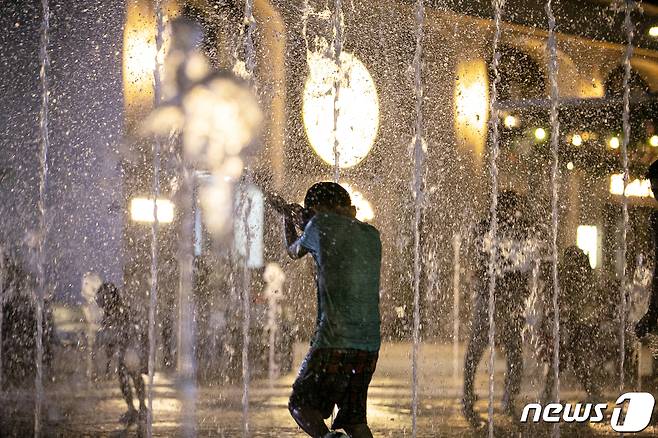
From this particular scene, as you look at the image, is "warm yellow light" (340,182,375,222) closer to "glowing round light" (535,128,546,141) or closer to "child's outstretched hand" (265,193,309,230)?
"glowing round light" (535,128,546,141)

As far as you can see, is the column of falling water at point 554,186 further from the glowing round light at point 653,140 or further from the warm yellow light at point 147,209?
the warm yellow light at point 147,209

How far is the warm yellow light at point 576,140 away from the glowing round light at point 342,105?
2.80 metres

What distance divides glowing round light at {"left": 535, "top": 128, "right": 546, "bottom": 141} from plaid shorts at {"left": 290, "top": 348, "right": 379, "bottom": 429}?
384 inches

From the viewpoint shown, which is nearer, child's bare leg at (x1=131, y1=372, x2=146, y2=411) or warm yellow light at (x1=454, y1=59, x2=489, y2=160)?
child's bare leg at (x1=131, y1=372, x2=146, y2=411)

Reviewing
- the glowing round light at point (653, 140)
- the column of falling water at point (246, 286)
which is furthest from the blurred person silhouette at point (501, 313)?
the glowing round light at point (653, 140)

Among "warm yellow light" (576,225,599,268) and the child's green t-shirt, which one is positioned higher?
the child's green t-shirt

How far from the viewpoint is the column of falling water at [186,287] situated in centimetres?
1156

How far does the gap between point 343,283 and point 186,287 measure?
934 centimetres

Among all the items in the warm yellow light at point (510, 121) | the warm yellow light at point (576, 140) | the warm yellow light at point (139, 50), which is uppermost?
the warm yellow light at point (139, 50)

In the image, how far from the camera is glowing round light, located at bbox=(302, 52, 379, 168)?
15258 mm

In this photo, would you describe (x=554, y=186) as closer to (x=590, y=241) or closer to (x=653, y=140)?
(x=590, y=241)

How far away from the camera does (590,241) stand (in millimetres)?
15484

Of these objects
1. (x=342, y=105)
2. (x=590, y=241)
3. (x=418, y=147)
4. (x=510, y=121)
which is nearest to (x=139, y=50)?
(x=342, y=105)

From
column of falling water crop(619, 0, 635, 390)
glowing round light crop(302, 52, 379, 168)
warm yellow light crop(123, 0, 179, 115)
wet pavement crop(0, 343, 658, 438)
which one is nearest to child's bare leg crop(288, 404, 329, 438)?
wet pavement crop(0, 343, 658, 438)
